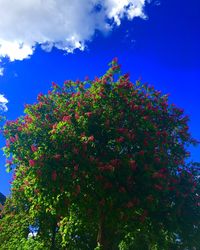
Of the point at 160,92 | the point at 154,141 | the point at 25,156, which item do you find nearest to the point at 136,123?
the point at 154,141

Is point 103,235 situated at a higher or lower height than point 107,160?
lower

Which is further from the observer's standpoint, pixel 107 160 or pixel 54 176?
pixel 107 160

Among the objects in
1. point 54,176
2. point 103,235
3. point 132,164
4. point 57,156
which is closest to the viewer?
point 54,176

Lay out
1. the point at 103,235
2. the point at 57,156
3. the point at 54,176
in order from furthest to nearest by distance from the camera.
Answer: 1. the point at 103,235
2. the point at 57,156
3. the point at 54,176

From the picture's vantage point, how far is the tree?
18359mm

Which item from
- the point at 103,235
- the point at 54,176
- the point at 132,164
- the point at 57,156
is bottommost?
the point at 103,235

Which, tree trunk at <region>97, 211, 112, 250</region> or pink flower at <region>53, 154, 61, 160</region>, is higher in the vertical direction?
pink flower at <region>53, 154, 61, 160</region>

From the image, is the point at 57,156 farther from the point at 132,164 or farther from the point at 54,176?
the point at 132,164

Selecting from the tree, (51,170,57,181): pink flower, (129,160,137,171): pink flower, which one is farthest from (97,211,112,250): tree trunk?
(51,170,57,181): pink flower

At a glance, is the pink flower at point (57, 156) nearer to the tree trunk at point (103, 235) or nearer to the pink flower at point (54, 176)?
the pink flower at point (54, 176)

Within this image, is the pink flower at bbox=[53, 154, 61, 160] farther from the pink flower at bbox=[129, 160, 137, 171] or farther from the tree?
the pink flower at bbox=[129, 160, 137, 171]

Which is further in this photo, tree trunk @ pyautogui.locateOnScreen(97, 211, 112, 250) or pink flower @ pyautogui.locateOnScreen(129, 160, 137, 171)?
tree trunk @ pyautogui.locateOnScreen(97, 211, 112, 250)

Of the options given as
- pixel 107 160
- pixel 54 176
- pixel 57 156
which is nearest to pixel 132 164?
pixel 107 160

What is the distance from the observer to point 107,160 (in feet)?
62.1
